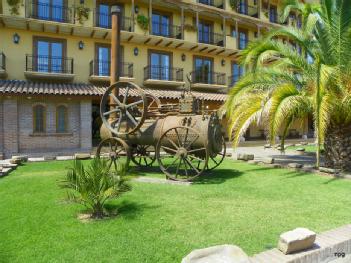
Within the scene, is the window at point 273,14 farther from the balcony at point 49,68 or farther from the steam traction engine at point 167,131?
the steam traction engine at point 167,131

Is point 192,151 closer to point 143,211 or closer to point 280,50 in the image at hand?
point 143,211

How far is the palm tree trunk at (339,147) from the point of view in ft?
33.6

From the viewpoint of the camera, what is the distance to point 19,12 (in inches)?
708

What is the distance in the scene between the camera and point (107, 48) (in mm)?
21188

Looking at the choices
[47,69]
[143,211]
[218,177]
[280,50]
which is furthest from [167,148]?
[47,69]

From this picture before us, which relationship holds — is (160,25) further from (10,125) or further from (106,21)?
(10,125)

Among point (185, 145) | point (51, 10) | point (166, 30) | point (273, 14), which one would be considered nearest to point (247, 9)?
point (273, 14)

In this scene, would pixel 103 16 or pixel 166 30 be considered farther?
pixel 166 30

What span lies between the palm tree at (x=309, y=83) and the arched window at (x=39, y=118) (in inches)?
445

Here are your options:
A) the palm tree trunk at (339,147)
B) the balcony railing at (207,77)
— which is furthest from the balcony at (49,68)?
the palm tree trunk at (339,147)

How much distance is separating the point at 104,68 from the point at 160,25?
5.56m

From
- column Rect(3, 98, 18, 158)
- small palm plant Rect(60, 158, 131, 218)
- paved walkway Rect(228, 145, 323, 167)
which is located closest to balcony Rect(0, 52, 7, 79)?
column Rect(3, 98, 18, 158)

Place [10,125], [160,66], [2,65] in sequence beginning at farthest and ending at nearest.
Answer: [160,66], [2,65], [10,125]

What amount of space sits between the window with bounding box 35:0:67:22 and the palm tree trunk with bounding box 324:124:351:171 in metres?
16.1
